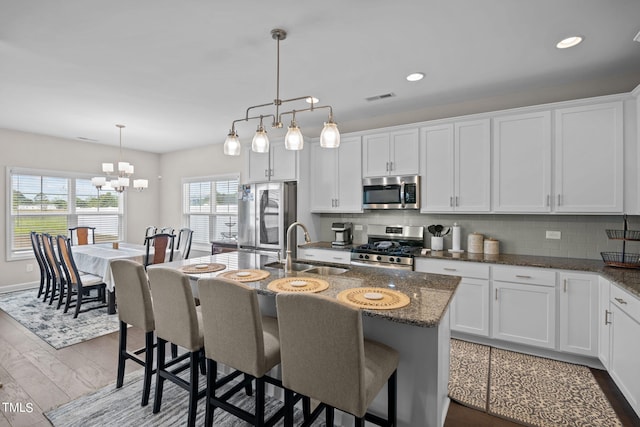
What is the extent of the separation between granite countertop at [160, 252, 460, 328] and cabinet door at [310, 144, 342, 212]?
5.92 feet

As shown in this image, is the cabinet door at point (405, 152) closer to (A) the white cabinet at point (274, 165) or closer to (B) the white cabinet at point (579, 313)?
(A) the white cabinet at point (274, 165)

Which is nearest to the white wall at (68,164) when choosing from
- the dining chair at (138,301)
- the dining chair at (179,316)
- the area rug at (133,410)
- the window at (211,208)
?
the window at (211,208)

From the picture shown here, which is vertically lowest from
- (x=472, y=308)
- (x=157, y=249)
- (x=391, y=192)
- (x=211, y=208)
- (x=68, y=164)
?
(x=472, y=308)

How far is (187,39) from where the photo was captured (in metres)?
2.36

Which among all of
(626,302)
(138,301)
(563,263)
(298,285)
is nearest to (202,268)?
(138,301)

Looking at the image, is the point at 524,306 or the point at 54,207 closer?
the point at 524,306

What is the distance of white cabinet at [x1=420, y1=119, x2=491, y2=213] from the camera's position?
3.31 meters

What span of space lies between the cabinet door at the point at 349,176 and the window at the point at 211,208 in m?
2.42

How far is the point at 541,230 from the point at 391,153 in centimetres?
183

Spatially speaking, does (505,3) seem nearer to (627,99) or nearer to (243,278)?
(627,99)

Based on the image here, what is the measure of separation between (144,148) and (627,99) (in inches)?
293

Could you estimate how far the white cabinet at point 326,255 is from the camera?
3883mm

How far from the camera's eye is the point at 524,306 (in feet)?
9.44

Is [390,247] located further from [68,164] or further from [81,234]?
[68,164]
